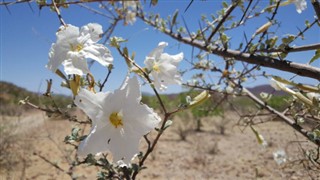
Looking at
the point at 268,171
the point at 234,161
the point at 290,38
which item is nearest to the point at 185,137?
the point at 234,161

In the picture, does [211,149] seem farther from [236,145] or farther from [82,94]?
[82,94]

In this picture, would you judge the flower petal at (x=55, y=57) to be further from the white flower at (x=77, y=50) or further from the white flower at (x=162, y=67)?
the white flower at (x=162, y=67)

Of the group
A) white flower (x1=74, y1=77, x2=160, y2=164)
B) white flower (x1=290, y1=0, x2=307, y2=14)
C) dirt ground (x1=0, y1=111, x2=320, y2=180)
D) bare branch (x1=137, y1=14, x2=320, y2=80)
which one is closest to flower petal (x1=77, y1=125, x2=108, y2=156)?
white flower (x1=74, y1=77, x2=160, y2=164)

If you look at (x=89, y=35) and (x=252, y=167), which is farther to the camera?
(x=252, y=167)

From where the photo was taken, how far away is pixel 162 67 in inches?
38.8

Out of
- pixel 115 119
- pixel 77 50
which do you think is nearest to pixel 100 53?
pixel 77 50

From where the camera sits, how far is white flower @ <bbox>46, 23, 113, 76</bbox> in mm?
716

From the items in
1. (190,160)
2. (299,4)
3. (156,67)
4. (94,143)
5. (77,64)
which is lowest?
(94,143)

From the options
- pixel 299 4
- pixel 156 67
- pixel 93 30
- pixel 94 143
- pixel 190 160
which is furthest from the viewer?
pixel 190 160

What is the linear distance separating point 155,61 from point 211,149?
5.55 metres

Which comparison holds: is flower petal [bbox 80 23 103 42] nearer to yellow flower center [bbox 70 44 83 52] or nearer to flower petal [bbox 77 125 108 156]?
yellow flower center [bbox 70 44 83 52]

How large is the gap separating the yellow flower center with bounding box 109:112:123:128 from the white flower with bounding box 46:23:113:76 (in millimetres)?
132

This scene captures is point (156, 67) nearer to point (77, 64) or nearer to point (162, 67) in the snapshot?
point (162, 67)

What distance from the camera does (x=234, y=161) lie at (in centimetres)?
580
